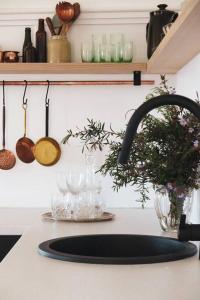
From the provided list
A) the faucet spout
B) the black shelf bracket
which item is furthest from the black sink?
the faucet spout

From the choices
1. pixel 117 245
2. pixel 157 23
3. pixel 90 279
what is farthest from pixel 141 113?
pixel 157 23

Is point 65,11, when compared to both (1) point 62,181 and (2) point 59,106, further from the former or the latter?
(1) point 62,181

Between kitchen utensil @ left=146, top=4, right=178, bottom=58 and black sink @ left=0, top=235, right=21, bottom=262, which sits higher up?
kitchen utensil @ left=146, top=4, right=178, bottom=58

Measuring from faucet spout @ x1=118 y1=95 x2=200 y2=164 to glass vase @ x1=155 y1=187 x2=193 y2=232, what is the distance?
0.75m

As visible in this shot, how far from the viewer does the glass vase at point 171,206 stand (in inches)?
75.4

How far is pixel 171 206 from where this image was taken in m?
1.94

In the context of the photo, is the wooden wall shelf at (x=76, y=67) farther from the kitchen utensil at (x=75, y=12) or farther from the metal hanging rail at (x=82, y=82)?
the kitchen utensil at (x=75, y=12)

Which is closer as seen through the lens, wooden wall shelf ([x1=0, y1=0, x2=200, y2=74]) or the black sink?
wooden wall shelf ([x1=0, y1=0, x2=200, y2=74])

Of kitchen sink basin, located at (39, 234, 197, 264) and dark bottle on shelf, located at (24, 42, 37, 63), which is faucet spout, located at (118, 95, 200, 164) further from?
dark bottle on shelf, located at (24, 42, 37, 63)

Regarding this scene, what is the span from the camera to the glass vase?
192cm

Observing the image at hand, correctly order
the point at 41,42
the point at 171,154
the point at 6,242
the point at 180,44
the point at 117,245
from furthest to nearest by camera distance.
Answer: the point at 41,42, the point at 6,242, the point at 180,44, the point at 171,154, the point at 117,245

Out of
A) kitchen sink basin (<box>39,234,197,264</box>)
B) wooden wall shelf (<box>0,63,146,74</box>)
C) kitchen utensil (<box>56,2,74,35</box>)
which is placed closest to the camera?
kitchen sink basin (<box>39,234,197,264</box>)

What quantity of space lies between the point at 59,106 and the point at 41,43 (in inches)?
12.3

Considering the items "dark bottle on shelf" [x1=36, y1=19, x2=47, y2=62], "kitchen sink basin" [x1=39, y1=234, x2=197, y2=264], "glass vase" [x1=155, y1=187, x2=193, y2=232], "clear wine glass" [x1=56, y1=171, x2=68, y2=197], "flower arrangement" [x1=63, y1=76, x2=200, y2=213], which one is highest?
"dark bottle on shelf" [x1=36, y1=19, x2=47, y2=62]
